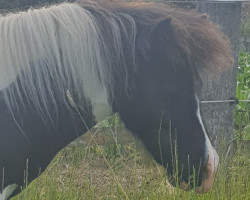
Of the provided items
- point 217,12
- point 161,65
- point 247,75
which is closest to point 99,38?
point 161,65

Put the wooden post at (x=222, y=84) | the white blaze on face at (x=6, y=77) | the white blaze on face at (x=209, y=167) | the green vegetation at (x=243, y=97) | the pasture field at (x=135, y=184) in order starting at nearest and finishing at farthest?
1. the white blaze on face at (x=6, y=77)
2. the white blaze on face at (x=209, y=167)
3. the pasture field at (x=135, y=184)
4. the wooden post at (x=222, y=84)
5. the green vegetation at (x=243, y=97)

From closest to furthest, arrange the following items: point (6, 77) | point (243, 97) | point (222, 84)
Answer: point (6, 77) < point (222, 84) < point (243, 97)

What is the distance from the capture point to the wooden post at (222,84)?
351 cm

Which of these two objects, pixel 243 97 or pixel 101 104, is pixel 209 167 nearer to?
pixel 101 104

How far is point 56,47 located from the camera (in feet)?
7.68

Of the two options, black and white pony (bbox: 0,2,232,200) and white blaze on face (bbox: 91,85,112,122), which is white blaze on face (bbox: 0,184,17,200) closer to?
black and white pony (bbox: 0,2,232,200)

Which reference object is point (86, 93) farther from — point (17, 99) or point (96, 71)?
point (17, 99)

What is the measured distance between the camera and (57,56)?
2.33 m

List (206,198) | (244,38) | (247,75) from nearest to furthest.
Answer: (206,198) → (247,75) → (244,38)

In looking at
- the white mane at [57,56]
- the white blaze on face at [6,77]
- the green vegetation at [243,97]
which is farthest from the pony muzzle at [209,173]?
the green vegetation at [243,97]

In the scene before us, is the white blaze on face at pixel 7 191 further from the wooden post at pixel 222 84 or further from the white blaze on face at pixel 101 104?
the wooden post at pixel 222 84

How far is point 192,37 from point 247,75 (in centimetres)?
534

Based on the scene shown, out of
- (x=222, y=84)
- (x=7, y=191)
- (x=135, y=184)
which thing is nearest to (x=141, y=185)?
(x=135, y=184)

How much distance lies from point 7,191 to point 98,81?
633 millimetres
